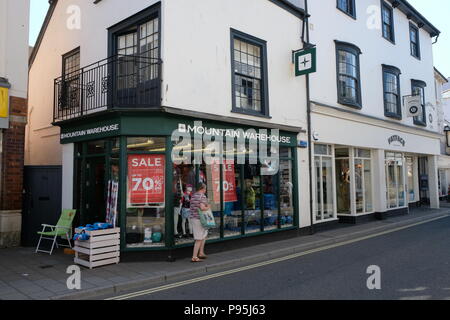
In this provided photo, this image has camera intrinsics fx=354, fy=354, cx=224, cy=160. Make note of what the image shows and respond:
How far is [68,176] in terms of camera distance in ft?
31.7

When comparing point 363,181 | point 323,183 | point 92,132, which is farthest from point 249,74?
point 363,181

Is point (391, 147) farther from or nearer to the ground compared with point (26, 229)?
farther from the ground

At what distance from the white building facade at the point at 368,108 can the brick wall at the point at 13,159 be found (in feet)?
28.9

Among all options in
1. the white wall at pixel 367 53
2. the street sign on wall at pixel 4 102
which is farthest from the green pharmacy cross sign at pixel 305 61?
the street sign on wall at pixel 4 102

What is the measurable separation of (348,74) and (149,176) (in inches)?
369

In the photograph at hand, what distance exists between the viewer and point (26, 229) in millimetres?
9469

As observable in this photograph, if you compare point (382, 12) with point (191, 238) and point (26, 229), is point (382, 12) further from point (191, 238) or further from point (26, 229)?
point (26, 229)

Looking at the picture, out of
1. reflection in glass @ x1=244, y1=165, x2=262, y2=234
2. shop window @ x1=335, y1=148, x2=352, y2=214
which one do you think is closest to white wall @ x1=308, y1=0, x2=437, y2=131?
shop window @ x1=335, y1=148, x2=352, y2=214

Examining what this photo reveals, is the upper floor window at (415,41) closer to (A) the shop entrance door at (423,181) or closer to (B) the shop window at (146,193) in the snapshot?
(A) the shop entrance door at (423,181)

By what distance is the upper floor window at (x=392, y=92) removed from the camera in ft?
52.5

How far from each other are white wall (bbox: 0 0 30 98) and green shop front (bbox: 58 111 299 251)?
161 cm
